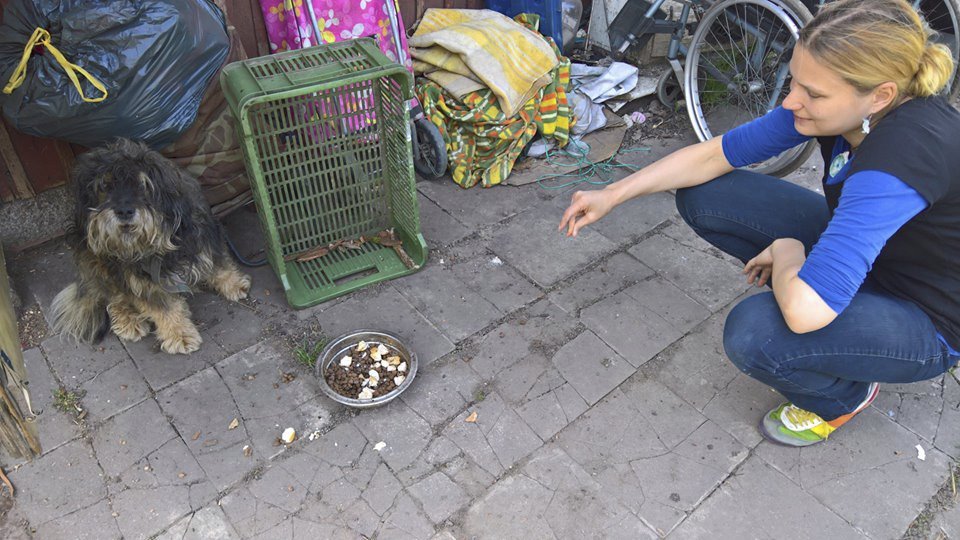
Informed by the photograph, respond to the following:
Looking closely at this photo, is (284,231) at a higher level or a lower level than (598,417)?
higher

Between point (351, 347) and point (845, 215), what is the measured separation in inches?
73.6

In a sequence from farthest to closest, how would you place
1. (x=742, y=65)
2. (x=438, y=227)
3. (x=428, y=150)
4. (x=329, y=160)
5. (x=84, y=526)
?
(x=742, y=65) < (x=428, y=150) < (x=438, y=227) < (x=329, y=160) < (x=84, y=526)

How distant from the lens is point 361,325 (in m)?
2.86

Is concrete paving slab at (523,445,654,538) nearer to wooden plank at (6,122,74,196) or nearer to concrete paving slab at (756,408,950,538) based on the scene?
concrete paving slab at (756,408,950,538)

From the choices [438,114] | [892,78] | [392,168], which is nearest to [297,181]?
[392,168]

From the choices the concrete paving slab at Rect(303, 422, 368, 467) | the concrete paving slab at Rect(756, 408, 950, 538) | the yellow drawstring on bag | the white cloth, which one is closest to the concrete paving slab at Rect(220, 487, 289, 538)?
the concrete paving slab at Rect(303, 422, 368, 467)

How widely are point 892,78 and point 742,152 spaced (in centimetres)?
73

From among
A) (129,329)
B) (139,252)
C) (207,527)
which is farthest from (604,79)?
(207,527)

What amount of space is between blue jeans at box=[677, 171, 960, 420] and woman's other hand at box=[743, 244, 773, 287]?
0.18 m

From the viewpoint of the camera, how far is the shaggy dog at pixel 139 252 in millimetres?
2230

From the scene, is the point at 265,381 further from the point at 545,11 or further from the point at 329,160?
the point at 545,11

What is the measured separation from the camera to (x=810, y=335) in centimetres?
197

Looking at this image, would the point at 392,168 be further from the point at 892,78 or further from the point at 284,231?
the point at 892,78

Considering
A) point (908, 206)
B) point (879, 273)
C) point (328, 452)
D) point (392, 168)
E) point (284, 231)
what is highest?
point (908, 206)
